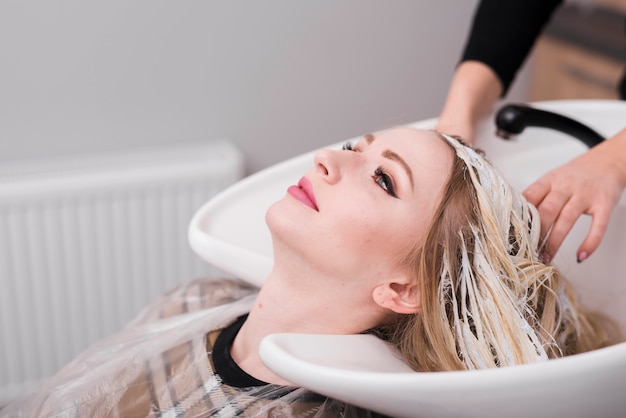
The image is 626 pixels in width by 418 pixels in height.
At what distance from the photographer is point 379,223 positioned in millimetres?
1116

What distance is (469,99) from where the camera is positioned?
1.55m

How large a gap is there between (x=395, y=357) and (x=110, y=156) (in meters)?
1.21

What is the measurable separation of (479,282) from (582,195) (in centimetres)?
22

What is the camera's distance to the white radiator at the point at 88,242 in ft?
6.49

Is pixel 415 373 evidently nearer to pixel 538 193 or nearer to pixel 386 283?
pixel 386 283

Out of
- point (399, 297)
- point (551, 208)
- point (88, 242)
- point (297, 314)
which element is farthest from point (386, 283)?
point (88, 242)

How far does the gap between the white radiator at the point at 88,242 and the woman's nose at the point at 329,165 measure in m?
0.95

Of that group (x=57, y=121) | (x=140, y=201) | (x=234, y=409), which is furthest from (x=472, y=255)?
(x=57, y=121)

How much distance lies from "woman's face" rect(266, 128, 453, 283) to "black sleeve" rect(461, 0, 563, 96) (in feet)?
1.70

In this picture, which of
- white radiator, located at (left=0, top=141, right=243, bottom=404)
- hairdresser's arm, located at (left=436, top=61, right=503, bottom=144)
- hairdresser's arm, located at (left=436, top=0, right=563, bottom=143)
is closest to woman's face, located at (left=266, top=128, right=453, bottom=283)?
hairdresser's arm, located at (left=436, top=61, right=503, bottom=144)

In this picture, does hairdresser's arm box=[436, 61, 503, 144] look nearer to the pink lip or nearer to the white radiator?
the pink lip

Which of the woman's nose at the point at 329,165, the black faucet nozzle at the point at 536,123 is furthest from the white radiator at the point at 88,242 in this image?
the woman's nose at the point at 329,165

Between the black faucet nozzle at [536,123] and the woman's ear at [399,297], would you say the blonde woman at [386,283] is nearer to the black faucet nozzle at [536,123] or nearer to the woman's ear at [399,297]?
the woman's ear at [399,297]

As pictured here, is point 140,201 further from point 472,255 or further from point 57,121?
point 472,255
